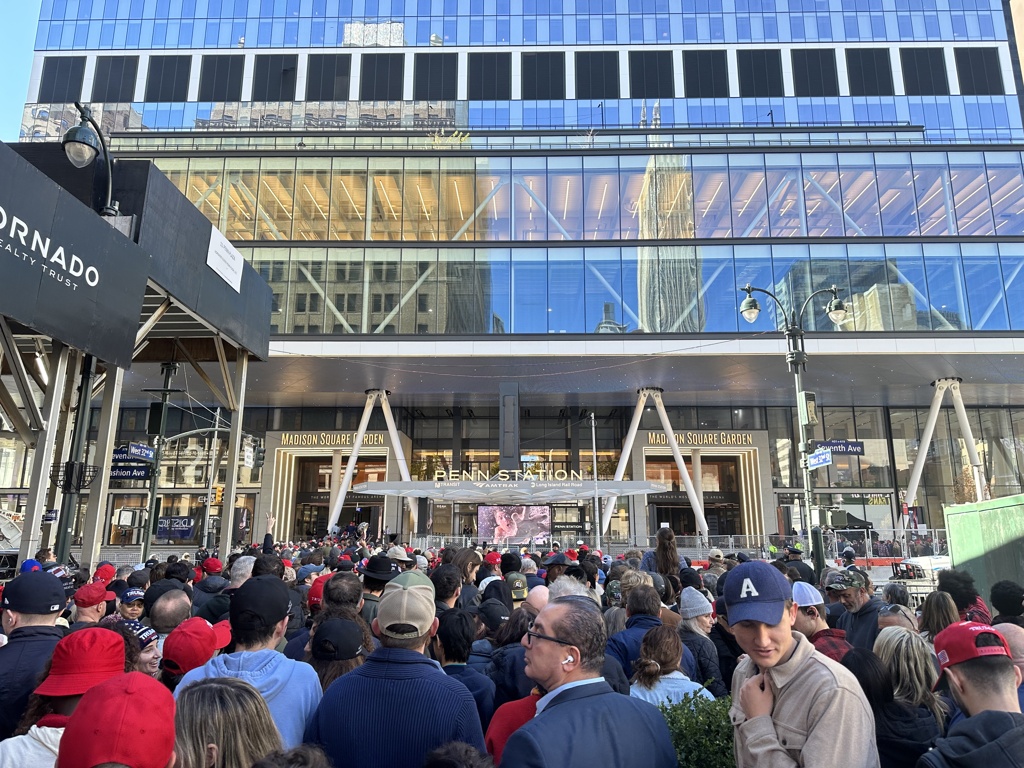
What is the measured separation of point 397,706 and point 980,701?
8.07 feet

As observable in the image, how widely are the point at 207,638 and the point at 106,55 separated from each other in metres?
58.2

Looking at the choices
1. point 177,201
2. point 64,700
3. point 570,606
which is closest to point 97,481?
point 177,201

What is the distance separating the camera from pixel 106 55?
49250 millimetres

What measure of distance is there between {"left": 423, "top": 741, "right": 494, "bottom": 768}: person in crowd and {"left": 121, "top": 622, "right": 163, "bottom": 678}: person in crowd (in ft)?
10.2

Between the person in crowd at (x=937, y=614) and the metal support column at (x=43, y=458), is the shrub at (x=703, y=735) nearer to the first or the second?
the person in crowd at (x=937, y=614)

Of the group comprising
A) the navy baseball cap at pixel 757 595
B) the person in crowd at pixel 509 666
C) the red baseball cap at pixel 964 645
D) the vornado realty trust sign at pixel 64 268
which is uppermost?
the vornado realty trust sign at pixel 64 268

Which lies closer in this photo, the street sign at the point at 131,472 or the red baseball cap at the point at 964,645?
the red baseball cap at the point at 964,645

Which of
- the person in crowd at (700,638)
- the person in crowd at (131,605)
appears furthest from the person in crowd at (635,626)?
the person in crowd at (131,605)

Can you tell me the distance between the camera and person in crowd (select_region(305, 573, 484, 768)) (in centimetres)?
304

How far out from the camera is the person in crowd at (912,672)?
12.8ft

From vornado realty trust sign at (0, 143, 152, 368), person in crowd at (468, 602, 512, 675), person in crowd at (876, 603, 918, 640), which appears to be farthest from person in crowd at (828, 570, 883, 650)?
vornado realty trust sign at (0, 143, 152, 368)

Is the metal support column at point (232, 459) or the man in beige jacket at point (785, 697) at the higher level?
the metal support column at point (232, 459)

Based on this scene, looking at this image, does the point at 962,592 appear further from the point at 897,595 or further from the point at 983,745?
the point at 983,745

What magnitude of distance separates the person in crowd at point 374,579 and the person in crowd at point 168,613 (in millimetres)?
1500
